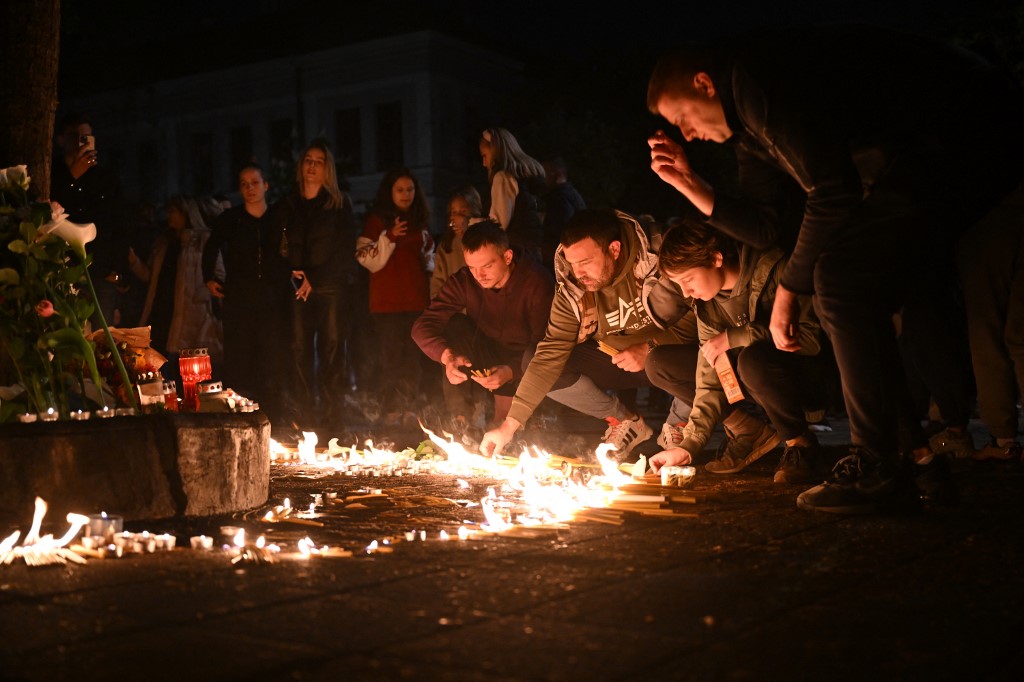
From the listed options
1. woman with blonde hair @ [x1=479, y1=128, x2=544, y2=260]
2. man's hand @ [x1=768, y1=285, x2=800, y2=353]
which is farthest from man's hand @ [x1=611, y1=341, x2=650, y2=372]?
man's hand @ [x1=768, y1=285, x2=800, y2=353]

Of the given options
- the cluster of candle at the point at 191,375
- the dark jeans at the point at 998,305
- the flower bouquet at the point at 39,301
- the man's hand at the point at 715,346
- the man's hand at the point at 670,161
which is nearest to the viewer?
the flower bouquet at the point at 39,301

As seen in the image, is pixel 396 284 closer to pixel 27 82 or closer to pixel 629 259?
pixel 629 259

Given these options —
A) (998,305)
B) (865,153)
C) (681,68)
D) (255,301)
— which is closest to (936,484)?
(865,153)

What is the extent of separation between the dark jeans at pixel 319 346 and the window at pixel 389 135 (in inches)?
1355

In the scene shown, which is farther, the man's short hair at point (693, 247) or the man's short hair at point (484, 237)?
the man's short hair at point (484, 237)

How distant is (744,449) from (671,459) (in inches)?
17.8

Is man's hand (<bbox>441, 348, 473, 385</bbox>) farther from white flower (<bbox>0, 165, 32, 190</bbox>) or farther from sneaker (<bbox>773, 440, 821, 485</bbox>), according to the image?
white flower (<bbox>0, 165, 32, 190</bbox>)

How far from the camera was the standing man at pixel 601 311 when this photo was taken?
277 inches

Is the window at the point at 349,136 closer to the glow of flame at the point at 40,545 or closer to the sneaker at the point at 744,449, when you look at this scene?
the sneaker at the point at 744,449

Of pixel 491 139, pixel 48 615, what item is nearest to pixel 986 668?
pixel 48 615

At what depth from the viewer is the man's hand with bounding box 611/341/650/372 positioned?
734 cm

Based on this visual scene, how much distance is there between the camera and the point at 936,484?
4.87 metres

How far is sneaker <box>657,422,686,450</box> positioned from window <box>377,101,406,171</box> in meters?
37.7

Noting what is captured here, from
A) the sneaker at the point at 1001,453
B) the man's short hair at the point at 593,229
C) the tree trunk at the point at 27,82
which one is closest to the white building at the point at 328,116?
the man's short hair at the point at 593,229
